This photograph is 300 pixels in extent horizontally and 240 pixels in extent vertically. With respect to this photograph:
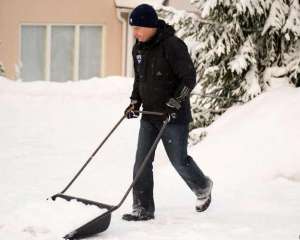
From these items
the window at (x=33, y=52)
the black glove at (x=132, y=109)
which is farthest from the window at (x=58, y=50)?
the black glove at (x=132, y=109)

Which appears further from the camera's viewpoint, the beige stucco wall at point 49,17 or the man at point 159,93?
the beige stucco wall at point 49,17

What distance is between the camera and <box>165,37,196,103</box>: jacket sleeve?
6.15m

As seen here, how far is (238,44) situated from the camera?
9828 millimetres

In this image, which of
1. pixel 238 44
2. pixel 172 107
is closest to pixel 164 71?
pixel 172 107

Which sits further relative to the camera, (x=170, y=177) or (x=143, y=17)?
(x=170, y=177)

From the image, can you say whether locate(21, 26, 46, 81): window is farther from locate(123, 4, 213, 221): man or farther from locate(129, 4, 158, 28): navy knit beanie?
locate(129, 4, 158, 28): navy knit beanie

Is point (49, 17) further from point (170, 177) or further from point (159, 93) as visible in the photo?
point (159, 93)

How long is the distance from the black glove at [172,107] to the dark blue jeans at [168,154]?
13 centimetres

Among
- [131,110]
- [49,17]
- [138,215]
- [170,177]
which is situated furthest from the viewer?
[49,17]

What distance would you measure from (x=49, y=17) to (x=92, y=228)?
17.0 metres

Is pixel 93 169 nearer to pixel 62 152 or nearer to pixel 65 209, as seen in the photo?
pixel 62 152

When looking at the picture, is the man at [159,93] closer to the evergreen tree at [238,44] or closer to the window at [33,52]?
the evergreen tree at [238,44]

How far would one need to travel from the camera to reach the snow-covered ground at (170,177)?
19.3 ft

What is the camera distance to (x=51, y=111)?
15672 millimetres
